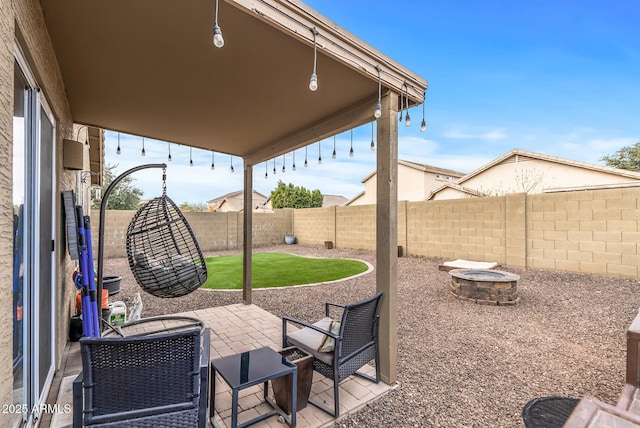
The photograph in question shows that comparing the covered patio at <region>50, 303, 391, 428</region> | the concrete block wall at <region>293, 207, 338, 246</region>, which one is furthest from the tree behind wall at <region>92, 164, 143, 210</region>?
the covered patio at <region>50, 303, 391, 428</region>

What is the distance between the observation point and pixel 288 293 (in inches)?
233

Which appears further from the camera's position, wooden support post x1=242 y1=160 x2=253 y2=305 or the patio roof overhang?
wooden support post x1=242 y1=160 x2=253 y2=305

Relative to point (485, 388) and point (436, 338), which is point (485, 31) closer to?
point (436, 338)

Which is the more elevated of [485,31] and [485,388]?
[485,31]

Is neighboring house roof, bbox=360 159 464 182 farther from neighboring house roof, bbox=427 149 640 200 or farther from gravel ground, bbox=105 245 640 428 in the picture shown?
gravel ground, bbox=105 245 640 428

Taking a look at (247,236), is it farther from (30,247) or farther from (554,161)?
(554,161)

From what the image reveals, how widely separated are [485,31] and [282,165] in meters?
8.39

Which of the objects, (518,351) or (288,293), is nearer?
(518,351)

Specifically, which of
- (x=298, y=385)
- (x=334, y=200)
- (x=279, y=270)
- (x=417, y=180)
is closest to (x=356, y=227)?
(x=279, y=270)

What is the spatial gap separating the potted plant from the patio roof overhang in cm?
212

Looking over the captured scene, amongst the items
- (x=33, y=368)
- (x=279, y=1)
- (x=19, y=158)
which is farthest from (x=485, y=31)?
(x=33, y=368)

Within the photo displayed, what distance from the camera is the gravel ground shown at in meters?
2.38

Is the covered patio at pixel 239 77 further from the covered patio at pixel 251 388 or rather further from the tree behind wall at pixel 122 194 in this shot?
the tree behind wall at pixel 122 194

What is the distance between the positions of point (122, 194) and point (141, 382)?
19232mm
